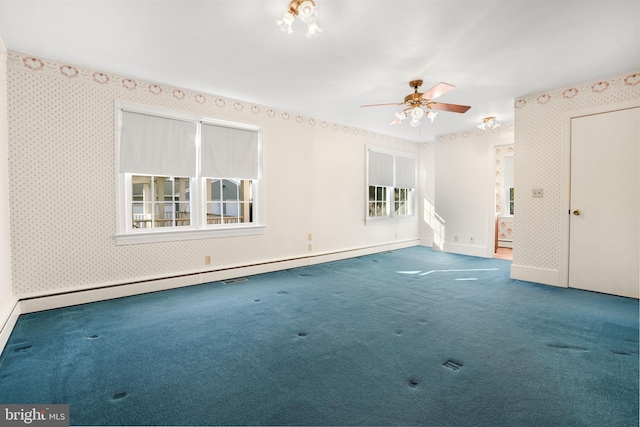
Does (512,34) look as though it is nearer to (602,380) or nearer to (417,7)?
(417,7)

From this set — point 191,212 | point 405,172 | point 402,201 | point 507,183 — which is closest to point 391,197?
point 402,201

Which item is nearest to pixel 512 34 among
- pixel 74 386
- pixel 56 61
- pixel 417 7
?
pixel 417 7

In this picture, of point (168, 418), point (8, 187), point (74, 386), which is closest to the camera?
point (168, 418)

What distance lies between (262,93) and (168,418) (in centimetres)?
387

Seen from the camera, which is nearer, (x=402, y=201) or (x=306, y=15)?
(x=306, y=15)

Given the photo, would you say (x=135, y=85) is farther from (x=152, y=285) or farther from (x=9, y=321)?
(x=9, y=321)

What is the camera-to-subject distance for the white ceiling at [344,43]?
7.97 ft

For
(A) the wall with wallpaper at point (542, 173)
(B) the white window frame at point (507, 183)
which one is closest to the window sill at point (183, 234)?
(A) the wall with wallpaper at point (542, 173)

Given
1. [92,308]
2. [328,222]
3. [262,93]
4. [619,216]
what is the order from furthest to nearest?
[328,222]
[262,93]
[619,216]
[92,308]

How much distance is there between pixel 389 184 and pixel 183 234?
468 centimetres

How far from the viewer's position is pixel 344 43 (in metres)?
2.93

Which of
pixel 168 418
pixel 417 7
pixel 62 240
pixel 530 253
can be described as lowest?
pixel 168 418

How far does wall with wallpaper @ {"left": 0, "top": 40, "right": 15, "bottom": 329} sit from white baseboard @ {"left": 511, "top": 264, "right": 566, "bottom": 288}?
5924 mm

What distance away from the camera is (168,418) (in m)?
1.61
